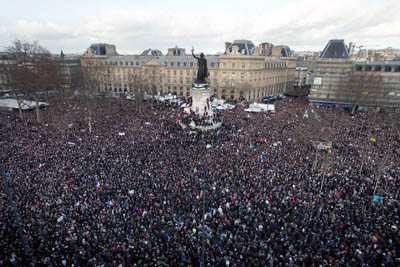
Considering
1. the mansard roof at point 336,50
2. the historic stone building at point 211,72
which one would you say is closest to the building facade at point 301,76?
the historic stone building at point 211,72

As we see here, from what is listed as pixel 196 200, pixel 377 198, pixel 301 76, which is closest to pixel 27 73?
pixel 196 200

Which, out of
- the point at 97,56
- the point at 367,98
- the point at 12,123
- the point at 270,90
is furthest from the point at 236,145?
the point at 97,56

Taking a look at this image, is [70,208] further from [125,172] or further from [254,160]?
[254,160]

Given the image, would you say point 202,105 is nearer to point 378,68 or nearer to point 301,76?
point 378,68

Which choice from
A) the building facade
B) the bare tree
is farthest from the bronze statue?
the building facade

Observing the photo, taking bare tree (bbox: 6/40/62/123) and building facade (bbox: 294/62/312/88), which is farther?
building facade (bbox: 294/62/312/88)

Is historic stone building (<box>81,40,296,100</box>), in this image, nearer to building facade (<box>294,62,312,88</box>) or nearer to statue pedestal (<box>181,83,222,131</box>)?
building facade (<box>294,62,312,88</box>)
